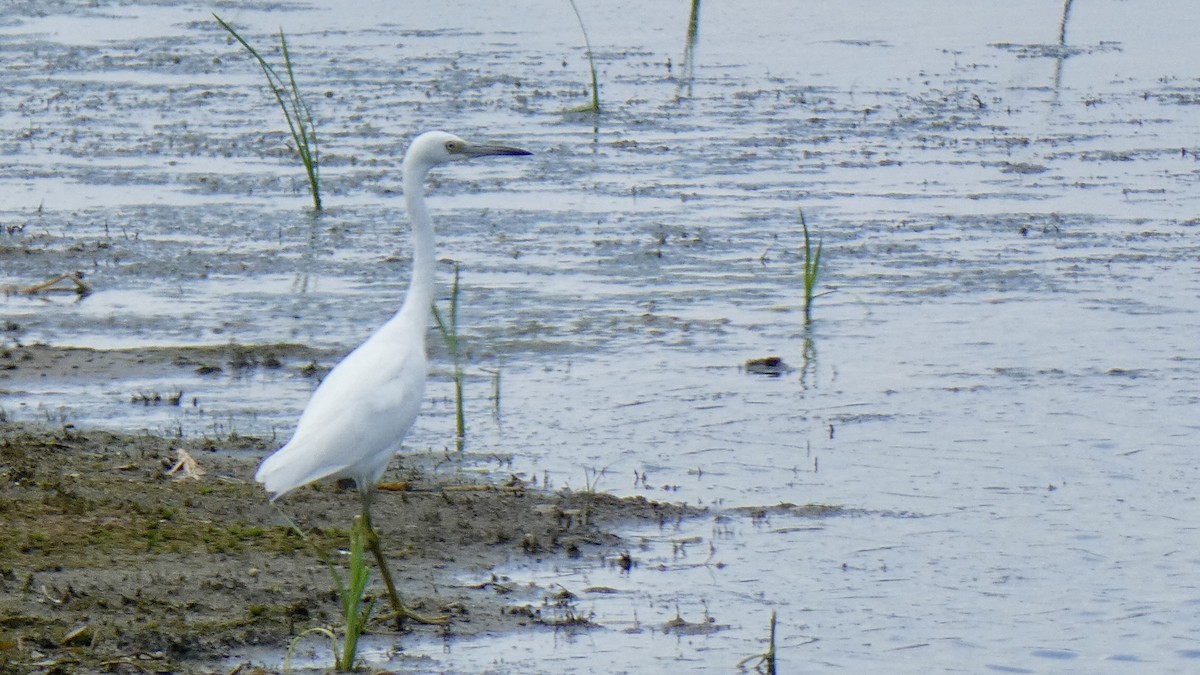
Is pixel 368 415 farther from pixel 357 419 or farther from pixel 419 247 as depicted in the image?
pixel 419 247

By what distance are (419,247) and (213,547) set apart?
4.42ft

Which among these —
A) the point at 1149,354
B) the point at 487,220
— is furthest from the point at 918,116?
the point at 1149,354

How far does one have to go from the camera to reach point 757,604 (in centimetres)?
632

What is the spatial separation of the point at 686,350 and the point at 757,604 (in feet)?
11.5

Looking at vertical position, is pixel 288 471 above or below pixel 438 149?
below

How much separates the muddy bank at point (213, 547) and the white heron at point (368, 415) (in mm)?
295

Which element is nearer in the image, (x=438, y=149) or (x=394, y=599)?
(x=394, y=599)

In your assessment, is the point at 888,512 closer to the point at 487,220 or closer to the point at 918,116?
the point at 487,220

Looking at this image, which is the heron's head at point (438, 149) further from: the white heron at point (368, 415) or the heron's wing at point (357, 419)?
the heron's wing at point (357, 419)

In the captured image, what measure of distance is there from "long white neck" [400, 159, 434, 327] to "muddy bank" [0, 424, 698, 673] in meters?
0.85

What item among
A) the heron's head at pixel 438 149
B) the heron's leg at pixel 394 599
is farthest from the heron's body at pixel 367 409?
the heron's head at pixel 438 149

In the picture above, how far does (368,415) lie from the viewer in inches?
240

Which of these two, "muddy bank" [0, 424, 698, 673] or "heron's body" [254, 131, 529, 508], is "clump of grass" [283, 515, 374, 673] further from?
"heron's body" [254, 131, 529, 508]

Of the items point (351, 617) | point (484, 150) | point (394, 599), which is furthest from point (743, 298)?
point (351, 617)
